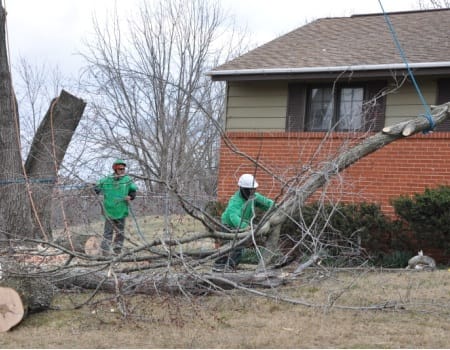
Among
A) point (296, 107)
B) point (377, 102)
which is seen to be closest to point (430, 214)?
point (377, 102)

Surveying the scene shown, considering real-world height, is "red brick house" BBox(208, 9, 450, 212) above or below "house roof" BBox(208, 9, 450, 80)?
below

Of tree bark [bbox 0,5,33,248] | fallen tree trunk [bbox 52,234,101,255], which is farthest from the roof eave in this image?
fallen tree trunk [bbox 52,234,101,255]

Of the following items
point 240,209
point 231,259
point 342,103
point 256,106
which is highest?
point 342,103

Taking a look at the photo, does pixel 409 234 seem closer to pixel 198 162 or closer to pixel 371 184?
pixel 371 184

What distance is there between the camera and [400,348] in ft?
19.1

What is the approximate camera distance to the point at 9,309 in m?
6.76

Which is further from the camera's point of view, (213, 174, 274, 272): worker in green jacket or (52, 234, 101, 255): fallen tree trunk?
(52, 234, 101, 255): fallen tree trunk

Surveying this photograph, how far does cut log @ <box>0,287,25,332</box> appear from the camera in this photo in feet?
22.0

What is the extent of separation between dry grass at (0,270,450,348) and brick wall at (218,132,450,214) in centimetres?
332

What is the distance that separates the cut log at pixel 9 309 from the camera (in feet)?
22.0

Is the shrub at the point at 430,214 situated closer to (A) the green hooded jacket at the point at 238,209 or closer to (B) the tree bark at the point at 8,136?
(A) the green hooded jacket at the point at 238,209

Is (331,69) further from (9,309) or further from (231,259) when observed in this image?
(9,309)

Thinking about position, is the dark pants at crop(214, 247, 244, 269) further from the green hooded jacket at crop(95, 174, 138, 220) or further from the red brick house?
the red brick house

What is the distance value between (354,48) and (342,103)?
1062 mm
